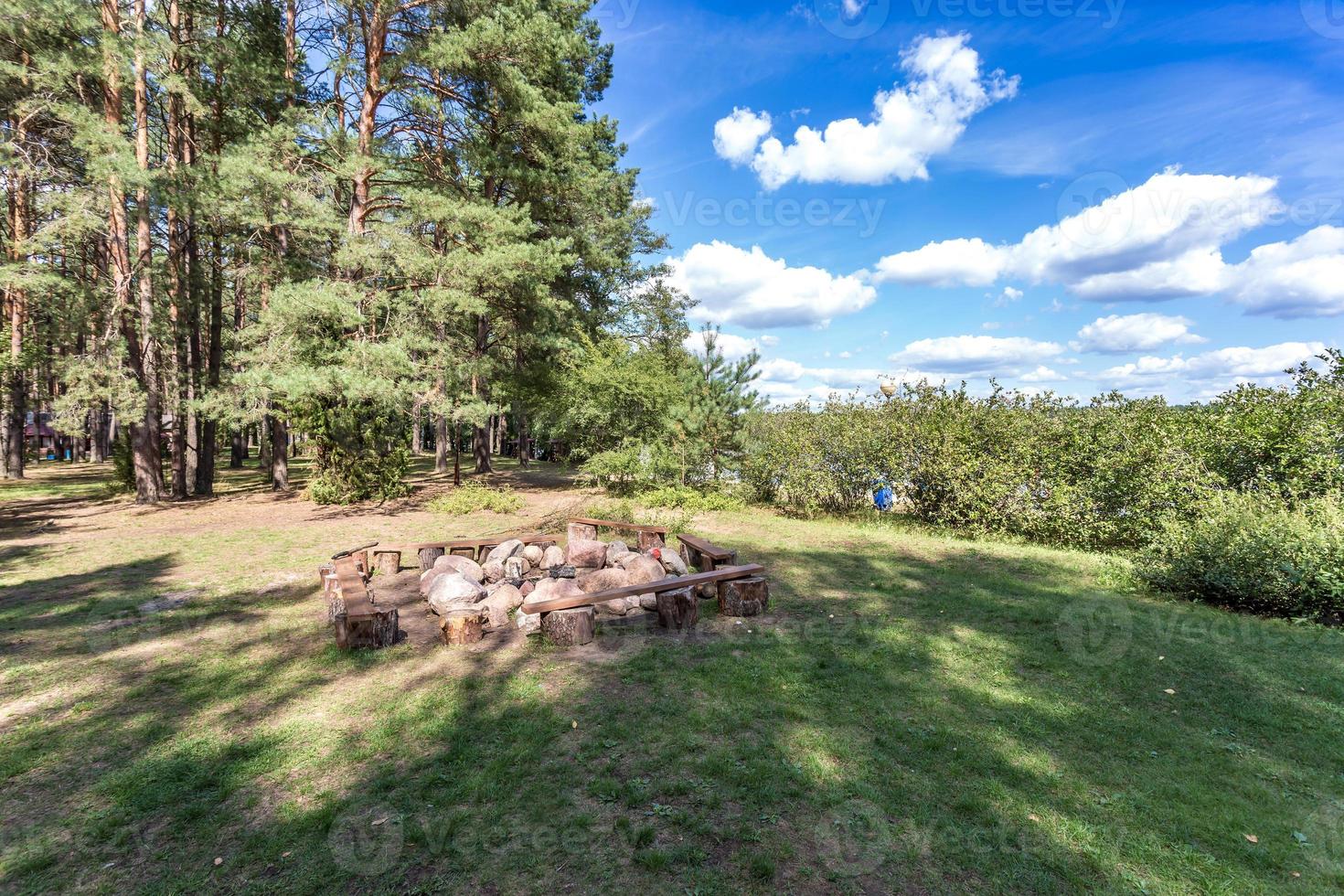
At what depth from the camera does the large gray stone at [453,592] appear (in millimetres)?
5969

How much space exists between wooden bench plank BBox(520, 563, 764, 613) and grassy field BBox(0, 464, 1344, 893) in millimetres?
430

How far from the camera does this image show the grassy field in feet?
8.71

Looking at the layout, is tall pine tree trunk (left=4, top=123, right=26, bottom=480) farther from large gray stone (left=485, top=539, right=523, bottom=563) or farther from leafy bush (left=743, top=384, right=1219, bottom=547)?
leafy bush (left=743, top=384, right=1219, bottom=547)

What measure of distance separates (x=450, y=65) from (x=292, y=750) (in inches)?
568

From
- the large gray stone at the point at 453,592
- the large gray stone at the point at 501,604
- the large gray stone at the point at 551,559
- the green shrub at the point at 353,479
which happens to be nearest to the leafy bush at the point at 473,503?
the green shrub at the point at 353,479

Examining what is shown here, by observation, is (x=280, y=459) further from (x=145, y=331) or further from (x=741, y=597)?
(x=741, y=597)

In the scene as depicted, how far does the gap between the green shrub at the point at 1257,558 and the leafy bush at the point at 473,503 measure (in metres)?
11.7

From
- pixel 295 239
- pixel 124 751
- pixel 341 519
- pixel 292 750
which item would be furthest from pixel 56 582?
pixel 295 239

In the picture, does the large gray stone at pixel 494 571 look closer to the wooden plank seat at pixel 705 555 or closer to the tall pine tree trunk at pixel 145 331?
the wooden plank seat at pixel 705 555

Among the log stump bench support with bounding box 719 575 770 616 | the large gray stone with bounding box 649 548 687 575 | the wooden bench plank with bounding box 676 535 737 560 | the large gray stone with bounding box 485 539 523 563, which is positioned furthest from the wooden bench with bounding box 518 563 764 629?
the large gray stone with bounding box 485 539 523 563

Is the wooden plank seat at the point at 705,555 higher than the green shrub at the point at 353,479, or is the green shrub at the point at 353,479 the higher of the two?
the green shrub at the point at 353,479

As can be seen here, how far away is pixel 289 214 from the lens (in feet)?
39.4

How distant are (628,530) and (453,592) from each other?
3.82 meters

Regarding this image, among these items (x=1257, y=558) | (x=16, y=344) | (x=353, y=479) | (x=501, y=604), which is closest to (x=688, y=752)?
(x=501, y=604)
